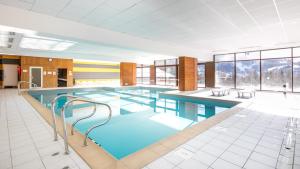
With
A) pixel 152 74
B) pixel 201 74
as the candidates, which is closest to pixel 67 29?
pixel 201 74

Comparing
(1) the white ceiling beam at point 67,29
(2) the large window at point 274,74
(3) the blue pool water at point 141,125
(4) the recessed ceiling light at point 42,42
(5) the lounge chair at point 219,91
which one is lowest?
(3) the blue pool water at point 141,125

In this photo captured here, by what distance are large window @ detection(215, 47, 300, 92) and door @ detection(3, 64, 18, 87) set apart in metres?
15.4

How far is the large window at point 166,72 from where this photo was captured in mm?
14625

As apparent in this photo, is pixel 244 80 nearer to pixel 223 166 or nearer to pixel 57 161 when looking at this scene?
pixel 223 166

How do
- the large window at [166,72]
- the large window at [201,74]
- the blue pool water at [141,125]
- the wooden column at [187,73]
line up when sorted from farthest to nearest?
1. the large window at [166,72]
2. the large window at [201,74]
3. the wooden column at [187,73]
4. the blue pool water at [141,125]

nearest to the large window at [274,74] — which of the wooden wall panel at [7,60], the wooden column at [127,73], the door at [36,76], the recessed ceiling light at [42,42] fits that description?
the wooden column at [127,73]

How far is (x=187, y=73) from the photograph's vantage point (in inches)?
386

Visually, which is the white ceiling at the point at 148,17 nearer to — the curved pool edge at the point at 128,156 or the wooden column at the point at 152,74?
the curved pool edge at the point at 128,156

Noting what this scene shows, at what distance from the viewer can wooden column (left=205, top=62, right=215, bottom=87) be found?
39.1 ft

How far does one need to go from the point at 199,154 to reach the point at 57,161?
6.23ft

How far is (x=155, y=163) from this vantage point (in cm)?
198

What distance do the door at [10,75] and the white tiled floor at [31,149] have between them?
36.0 feet

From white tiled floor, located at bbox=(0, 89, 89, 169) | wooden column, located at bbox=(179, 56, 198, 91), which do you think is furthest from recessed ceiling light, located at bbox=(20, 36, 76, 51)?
wooden column, located at bbox=(179, 56, 198, 91)

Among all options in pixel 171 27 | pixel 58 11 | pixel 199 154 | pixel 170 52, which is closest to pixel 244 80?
pixel 170 52
